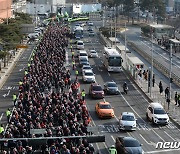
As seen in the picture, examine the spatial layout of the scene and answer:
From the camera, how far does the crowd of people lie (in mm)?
27078

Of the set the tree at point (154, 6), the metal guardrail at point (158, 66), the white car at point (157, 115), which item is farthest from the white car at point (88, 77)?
the tree at point (154, 6)

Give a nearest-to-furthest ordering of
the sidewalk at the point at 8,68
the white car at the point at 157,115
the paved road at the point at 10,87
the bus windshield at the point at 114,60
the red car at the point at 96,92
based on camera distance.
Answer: the white car at the point at 157,115, the paved road at the point at 10,87, the red car at the point at 96,92, the sidewalk at the point at 8,68, the bus windshield at the point at 114,60

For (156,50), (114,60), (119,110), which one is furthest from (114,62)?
(156,50)

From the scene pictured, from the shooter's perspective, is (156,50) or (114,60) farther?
(156,50)

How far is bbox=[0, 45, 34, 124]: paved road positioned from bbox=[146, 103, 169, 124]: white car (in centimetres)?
1057

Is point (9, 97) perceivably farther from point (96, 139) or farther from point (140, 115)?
point (96, 139)

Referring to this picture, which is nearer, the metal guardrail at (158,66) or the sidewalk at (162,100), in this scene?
the sidewalk at (162,100)

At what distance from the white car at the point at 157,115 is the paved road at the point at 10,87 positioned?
10565 millimetres

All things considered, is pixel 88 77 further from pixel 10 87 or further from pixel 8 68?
pixel 8 68

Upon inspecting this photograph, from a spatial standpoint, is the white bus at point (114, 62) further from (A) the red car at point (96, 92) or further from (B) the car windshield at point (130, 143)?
(B) the car windshield at point (130, 143)

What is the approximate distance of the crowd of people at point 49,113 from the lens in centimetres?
2708

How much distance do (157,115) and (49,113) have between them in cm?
819

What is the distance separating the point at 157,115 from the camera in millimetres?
38969

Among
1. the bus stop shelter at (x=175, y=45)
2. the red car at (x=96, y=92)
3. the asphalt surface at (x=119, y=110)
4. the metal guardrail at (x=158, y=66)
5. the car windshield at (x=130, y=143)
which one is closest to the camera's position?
the car windshield at (x=130, y=143)
